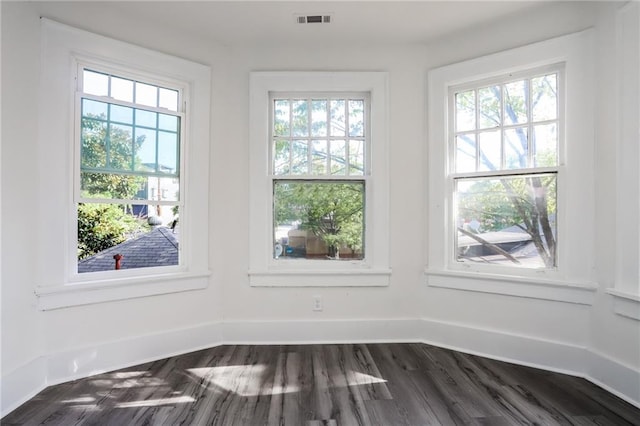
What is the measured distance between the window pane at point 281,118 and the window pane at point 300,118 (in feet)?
0.19

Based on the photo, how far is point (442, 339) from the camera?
2.65 meters

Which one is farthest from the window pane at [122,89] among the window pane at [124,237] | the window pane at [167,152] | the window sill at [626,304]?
the window sill at [626,304]

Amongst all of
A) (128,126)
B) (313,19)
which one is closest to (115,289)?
(128,126)

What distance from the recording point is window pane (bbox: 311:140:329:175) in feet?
9.12

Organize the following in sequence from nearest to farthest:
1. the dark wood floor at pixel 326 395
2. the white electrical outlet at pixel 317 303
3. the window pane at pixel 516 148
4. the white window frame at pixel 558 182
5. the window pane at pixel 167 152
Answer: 1. the dark wood floor at pixel 326 395
2. the white window frame at pixel 558 182
3. the window pane at pixel 516 148
4. the window pane at pixel 167 152
5. the white electrical outlet at pixel 317 303

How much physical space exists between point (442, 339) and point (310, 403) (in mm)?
1327

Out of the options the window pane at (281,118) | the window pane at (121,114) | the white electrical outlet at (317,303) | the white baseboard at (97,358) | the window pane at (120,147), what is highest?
the window pane at (281,118)

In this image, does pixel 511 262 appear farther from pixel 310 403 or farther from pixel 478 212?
pixel 310 403

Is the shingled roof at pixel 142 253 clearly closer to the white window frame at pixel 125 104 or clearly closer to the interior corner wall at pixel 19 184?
the white window frame at pixel 125 104

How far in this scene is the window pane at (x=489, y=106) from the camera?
251cm

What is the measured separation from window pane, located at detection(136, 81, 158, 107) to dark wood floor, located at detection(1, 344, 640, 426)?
6.24 feet

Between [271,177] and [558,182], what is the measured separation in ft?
6.91

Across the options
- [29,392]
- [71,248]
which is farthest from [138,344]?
[71,248]

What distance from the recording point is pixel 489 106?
254cm
